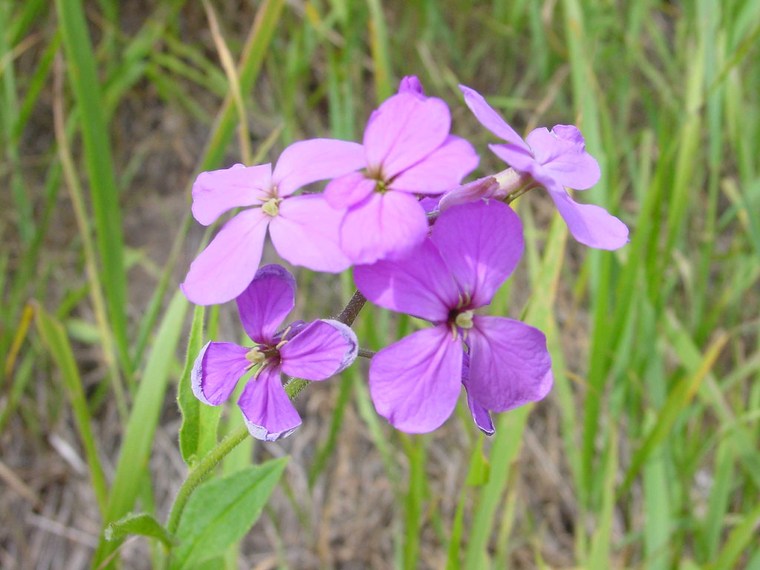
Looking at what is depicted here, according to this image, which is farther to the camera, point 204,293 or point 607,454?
point 607,454

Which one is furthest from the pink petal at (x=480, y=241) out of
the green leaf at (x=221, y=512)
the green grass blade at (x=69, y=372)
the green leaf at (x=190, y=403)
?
the green grass blade at (x=69, y=372)

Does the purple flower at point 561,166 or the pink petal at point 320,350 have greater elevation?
the purple flower at point 561,166

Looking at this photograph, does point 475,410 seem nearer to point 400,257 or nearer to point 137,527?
point 400,257

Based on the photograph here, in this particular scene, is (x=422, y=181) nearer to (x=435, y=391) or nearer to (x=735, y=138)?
(x=435, y=391)

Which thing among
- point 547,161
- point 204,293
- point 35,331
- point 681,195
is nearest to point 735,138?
point 681,195

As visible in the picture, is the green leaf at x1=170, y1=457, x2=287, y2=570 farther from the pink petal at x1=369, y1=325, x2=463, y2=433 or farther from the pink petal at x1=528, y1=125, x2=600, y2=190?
the pink petal at x1=528, y1=125, x2=600, y2=190

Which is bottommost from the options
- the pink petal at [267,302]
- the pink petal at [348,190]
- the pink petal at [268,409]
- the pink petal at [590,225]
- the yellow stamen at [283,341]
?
the pink petal at [268,409]

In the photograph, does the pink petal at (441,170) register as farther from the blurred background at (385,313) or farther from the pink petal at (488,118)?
the blurred background at (385,313)
